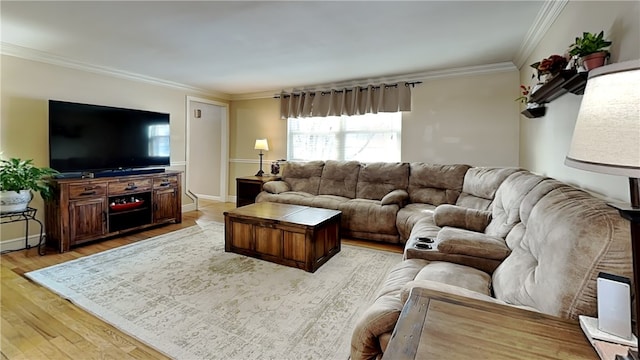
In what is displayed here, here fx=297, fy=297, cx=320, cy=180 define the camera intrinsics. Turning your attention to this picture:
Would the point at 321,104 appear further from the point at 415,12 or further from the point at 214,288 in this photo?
the point at 214,288

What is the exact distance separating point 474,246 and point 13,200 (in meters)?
4.36

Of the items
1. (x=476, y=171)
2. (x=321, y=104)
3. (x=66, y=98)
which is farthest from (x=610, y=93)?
(x=66, y=98)

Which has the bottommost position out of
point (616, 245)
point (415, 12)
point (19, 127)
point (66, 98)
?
point (616, 245)

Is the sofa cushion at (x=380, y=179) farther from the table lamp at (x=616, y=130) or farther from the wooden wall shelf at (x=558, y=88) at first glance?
the table lamp at (x=616, y=130)

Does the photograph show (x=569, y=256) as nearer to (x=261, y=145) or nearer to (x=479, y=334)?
(x=479, y=334)

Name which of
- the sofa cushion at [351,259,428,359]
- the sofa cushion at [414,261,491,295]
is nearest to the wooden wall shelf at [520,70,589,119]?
the sofa cushion at [414,261,491,295]

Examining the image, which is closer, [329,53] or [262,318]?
[262,318]

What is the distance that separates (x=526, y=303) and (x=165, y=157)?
16.2ft

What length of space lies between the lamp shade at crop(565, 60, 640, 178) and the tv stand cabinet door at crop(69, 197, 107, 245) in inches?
175

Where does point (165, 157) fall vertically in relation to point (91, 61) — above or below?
below

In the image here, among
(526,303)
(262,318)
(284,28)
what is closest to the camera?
(526,303)

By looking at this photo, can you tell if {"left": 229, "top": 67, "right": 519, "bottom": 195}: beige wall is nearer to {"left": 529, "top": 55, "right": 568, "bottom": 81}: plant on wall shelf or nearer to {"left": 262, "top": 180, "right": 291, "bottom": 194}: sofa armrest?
{"left": 262, "top": 180, "right": 291, "bottom": 194}: sofa armrest

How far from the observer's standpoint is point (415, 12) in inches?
98.3

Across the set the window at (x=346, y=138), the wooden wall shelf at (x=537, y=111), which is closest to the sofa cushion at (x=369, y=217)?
the window at (x=346, y=138)
